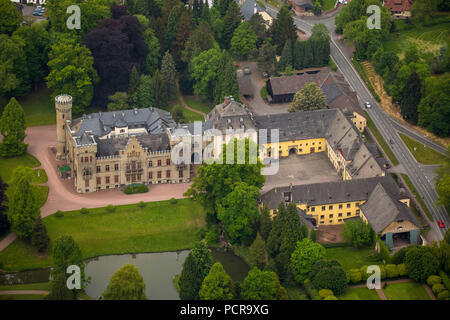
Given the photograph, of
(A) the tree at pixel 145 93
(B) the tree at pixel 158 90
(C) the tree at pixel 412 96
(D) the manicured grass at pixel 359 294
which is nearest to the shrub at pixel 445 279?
(D) the manicured grass at pixel 359 294

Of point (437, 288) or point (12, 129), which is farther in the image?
point (12, 129)

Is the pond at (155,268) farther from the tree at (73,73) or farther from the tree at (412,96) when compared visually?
the tree at (412,96)

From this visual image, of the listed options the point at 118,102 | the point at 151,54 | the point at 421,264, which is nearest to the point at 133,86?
the point at 118,102

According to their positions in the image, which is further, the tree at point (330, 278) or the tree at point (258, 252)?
the tree at point (258, 252)

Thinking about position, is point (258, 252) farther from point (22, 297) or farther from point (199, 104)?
point (199, 104)

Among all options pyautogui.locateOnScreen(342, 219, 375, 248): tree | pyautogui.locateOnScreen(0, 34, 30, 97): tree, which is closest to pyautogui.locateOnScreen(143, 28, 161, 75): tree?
pyautogui.locateOnScreen(0, 34, 30, 97): tree
